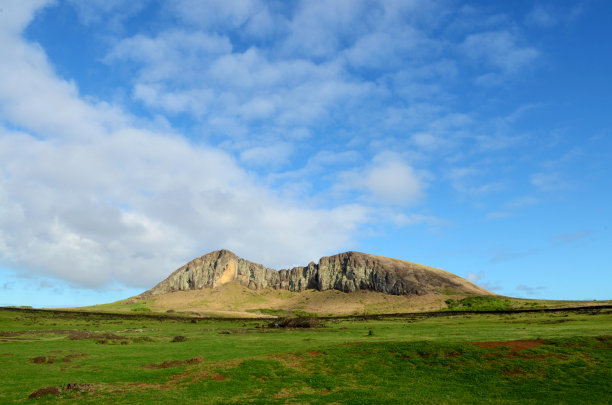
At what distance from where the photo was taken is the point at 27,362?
136 ft

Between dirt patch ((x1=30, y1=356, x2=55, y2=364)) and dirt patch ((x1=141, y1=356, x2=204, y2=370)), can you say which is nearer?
dirt patch ((x1=141, y1=356, x2=204, y2=370))

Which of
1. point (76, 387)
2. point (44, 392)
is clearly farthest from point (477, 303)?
point (44, 392)

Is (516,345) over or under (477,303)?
over

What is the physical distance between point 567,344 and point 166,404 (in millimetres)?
39262

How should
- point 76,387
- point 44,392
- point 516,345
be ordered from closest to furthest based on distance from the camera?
1. point 44,392
2. point 76,387
3. point 516,345

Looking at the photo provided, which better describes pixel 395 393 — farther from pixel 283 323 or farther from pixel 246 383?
pixel 283 323

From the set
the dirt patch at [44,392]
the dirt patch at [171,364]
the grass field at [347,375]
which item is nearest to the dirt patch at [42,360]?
the grass field at [347,375]

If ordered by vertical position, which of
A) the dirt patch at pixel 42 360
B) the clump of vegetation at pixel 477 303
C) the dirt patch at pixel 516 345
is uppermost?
the dirt patch at pixel 516 345

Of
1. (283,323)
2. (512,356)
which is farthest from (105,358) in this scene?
(283,323)

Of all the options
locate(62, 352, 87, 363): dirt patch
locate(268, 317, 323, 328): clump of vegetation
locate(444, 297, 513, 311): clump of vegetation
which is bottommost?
locate(444, 297, 513, 311): clump of vegetation

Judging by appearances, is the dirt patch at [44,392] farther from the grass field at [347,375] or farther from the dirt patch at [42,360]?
the dirt patch at [42,360]

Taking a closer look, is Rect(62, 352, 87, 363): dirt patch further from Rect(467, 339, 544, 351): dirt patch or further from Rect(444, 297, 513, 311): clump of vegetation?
Rect(444, 297, 513, 311): clump of vegetation

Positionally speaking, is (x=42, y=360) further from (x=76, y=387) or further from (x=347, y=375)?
(x=347, y=375)

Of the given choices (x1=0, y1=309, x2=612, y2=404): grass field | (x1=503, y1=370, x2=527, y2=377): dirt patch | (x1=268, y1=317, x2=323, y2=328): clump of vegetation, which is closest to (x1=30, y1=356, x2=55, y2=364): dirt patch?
(x1=0, y1=309, x2=612, y2=404): grass field
